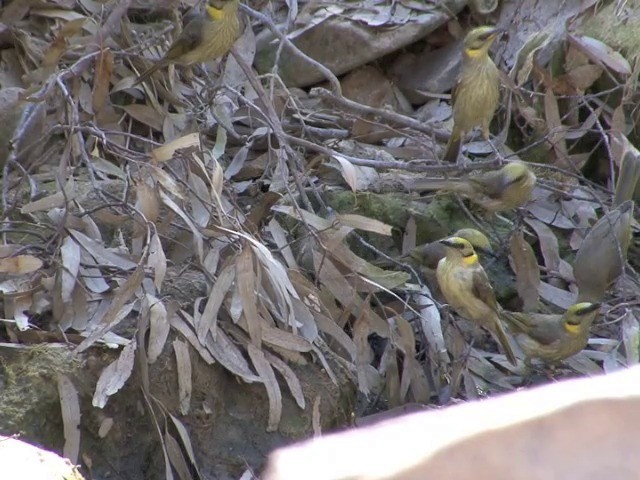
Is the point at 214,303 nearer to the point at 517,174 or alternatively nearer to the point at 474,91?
the point at 517,174

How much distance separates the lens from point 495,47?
6551mm

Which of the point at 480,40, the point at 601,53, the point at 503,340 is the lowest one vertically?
the point at 503,340

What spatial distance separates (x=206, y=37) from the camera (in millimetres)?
5230

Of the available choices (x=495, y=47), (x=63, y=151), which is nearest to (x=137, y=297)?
(x=63, y=151)

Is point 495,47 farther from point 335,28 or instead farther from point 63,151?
point 63,151

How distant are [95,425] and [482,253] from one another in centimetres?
244

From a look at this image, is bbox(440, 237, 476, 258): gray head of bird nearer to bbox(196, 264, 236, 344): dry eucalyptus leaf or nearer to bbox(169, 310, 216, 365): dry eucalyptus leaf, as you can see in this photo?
bbox(196, 264, 236, 344): dry eucalyptus leaf

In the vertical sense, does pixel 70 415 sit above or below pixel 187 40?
below

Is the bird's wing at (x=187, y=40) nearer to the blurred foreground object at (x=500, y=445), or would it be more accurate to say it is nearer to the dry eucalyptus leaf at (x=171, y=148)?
the dry eucalyptus leaf at (x=171, y=148)

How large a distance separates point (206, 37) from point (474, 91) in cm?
138

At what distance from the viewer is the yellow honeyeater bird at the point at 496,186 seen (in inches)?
204

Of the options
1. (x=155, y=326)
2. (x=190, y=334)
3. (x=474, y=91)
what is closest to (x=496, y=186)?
(x=474, y=91)

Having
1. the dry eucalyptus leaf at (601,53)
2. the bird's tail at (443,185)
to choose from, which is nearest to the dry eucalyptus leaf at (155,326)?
the bird's tail at (443,185)

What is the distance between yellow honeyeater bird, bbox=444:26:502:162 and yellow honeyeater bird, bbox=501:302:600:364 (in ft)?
3.47
